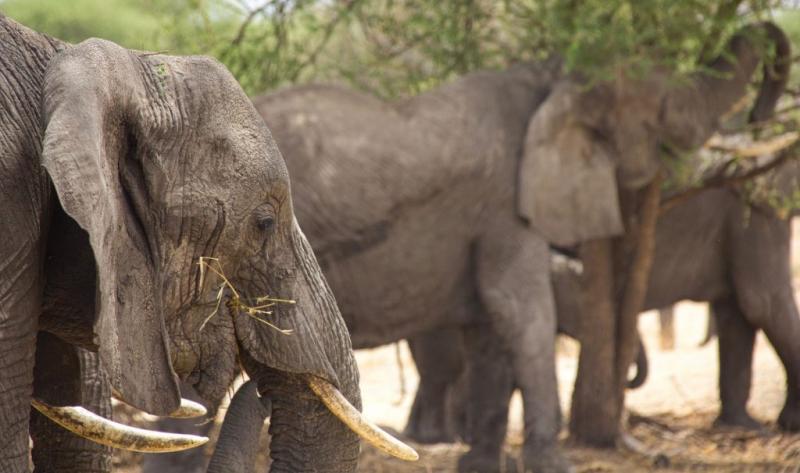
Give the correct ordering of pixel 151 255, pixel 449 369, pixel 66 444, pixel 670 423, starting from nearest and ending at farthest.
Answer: pixel 151 255 < pixel 66 444 < pixel 449 369 < pixel 670 423

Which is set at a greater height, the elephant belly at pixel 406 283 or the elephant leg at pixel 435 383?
the elephant belly at pixel 406 283

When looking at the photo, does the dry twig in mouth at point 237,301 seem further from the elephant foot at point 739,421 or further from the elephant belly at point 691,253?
the elephant foot at point 739,421

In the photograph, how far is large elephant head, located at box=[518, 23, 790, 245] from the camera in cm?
637

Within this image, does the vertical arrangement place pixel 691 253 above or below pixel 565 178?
below

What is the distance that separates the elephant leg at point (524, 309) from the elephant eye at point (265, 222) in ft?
11.0

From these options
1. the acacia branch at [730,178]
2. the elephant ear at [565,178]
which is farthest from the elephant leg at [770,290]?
the elephant ear at [565,178]

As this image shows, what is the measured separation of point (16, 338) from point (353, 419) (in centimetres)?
79

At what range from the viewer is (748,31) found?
6.27 meters

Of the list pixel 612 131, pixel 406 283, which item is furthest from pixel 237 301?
pixel 612 131

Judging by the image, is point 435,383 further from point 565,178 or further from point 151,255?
point 151,255

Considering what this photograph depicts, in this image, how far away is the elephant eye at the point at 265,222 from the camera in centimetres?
306

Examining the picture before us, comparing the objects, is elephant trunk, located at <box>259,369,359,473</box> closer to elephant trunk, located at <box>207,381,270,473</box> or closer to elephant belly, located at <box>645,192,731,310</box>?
elephant trunk, located at <box>207,381,270,473</box>

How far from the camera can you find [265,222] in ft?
10.1

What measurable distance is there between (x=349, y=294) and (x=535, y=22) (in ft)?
4.79
